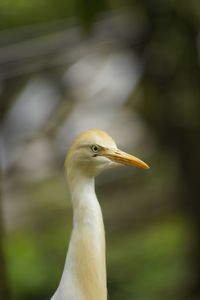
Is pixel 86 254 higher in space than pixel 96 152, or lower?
lower

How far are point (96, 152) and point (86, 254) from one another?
0.54 ft

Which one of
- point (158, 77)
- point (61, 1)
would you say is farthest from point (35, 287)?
point (61, 1)

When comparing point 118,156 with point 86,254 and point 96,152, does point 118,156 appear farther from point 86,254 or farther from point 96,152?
point 86,254

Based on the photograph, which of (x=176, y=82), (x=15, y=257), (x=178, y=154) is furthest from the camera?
(x=15, y=257)

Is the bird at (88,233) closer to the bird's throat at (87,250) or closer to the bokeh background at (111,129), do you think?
the bird's throat at (87,250)

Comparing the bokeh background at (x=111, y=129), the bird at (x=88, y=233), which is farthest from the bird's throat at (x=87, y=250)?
the bokeh background at (x=111, y=129)

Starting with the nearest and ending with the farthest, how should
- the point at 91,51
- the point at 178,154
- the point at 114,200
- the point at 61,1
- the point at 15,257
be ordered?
the point at 61,1 → the point at 178,154 → the point at 15,257 → the point at 91,51 → the point at 114,200

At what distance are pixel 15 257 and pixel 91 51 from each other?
1.39 metres

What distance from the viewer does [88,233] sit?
1181 mm

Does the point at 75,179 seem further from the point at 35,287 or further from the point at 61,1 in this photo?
the point at 35,287

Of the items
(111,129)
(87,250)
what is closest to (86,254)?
(87,250)

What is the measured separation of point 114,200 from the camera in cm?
518

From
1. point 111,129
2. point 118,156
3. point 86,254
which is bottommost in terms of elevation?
point 86,254

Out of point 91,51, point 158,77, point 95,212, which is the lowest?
point 95,212
